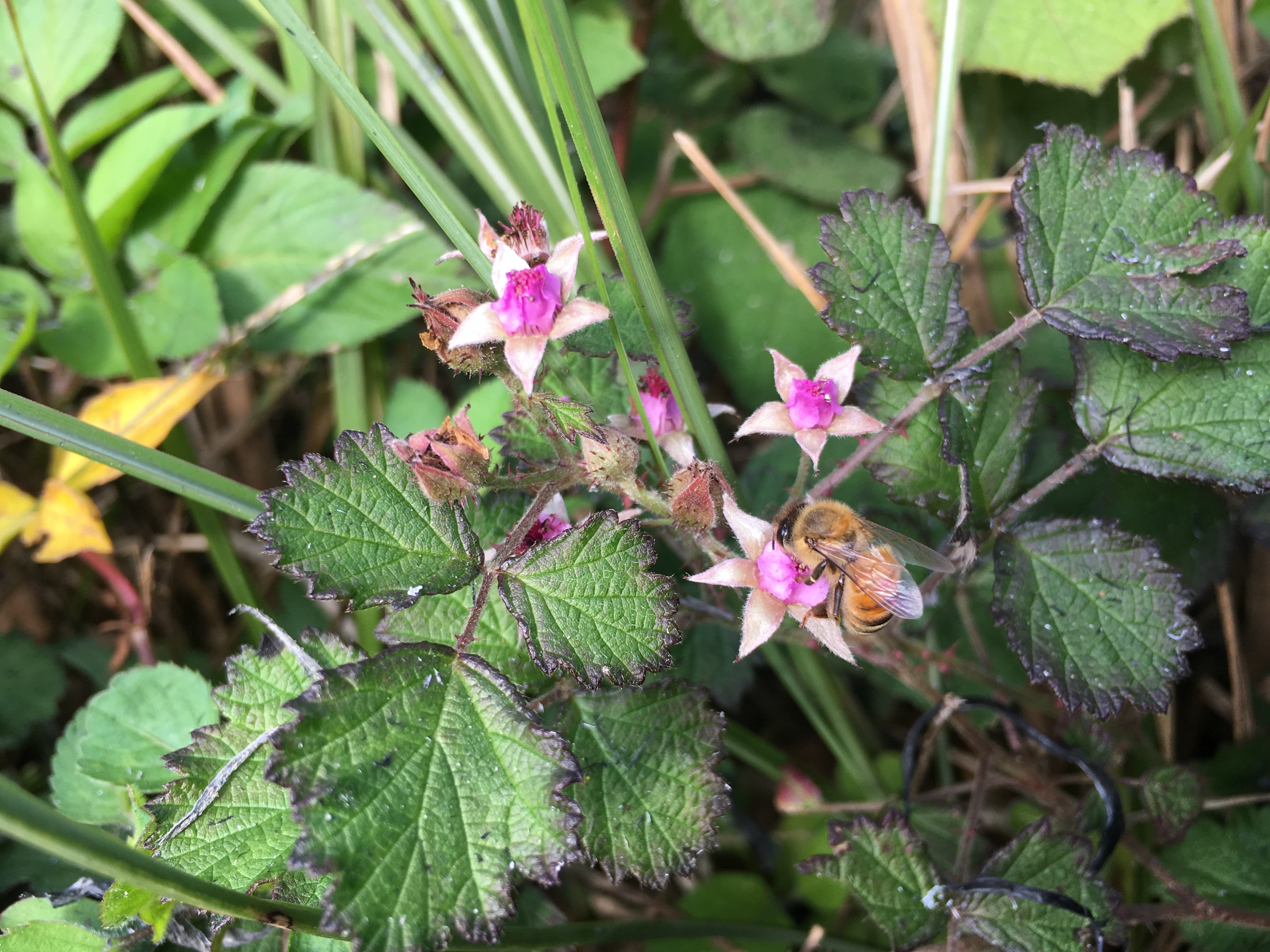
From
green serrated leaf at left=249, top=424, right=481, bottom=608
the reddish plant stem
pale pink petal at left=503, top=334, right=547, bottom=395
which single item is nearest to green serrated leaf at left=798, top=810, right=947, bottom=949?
green serrated leaf at left=249, top=424, right=481, bottom=608

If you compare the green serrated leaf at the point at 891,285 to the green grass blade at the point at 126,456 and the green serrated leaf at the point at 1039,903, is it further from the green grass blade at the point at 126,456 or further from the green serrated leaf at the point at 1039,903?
the green grass blade at the point at 126,456

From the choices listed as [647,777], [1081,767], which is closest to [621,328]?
[647,777]

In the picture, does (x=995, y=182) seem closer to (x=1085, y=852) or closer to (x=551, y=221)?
(x=551, y=221)

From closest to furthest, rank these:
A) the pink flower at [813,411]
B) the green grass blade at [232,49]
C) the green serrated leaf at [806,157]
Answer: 1. the pink flower at [813,411]
2. the green grass blade at [232,49]
3. the green serrated leaf at [806,157]

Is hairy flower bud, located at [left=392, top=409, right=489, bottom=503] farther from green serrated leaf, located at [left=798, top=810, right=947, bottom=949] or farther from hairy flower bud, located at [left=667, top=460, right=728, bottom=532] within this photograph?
green serrated leaf, located at [left=798, top=810, right=947, bottom=949]

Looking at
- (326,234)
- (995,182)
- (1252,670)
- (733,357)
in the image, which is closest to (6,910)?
(326,234)

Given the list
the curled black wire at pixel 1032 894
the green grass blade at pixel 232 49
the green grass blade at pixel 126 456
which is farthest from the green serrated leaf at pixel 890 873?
the green grass blade at pixel 232 49
